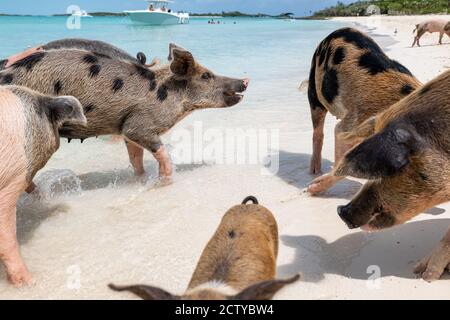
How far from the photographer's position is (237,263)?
103 inches

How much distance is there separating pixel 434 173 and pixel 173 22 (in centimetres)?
6142

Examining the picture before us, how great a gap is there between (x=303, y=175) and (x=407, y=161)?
287 centimetres

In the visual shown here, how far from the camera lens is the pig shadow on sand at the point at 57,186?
4.64m

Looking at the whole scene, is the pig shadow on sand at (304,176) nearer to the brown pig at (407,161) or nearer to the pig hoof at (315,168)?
the pig hoof at (315,168)

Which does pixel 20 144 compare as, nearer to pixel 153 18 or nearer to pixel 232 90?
pixel 232 90

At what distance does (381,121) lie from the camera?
333cm

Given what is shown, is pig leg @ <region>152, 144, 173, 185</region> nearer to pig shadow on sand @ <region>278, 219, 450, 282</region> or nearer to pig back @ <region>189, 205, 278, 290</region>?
pig shadow on sand @ <region>278, 219, 450, 282</region>

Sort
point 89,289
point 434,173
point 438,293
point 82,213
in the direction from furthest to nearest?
1. point 82,213
2. point 89,289
3. point 438,293
4. point 434,173

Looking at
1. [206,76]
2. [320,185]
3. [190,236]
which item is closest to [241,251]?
[190,236]

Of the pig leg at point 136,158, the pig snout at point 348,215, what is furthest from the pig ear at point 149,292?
the pig leg at point 136,158

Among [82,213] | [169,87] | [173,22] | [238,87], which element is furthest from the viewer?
[173,22]

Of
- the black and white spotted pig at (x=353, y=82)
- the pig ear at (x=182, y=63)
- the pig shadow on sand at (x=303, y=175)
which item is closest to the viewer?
the black and white spotted pig at (x=353, y=82)
